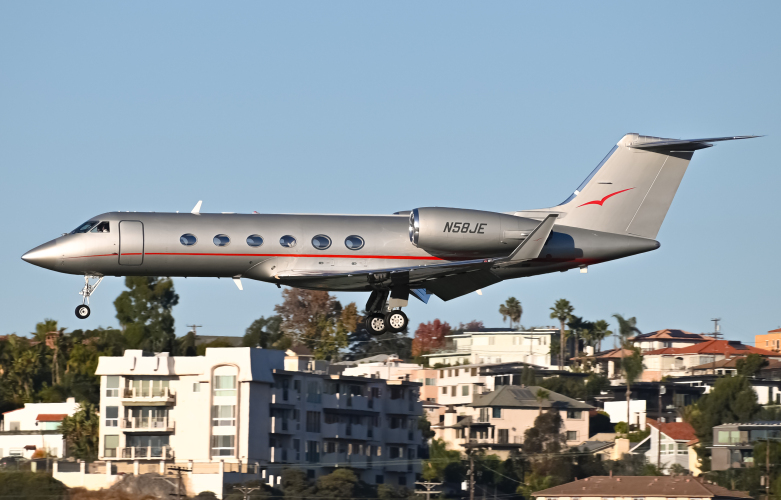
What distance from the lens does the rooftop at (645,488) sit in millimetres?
55062

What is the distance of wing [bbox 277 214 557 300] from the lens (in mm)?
27000

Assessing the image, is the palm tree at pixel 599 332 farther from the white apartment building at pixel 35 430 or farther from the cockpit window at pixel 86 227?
the cockpit window at pixel 86 227

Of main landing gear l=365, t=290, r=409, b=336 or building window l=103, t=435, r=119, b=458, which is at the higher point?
main landing gear l=365, t=290, r=409, b=336

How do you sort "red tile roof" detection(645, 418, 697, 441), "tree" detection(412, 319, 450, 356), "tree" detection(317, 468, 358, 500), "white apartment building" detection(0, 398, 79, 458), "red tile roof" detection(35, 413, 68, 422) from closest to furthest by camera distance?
"tree" detection(317, 468, 358, 500) → "white apartment building" detection(0, 398, 79, 458) → "red tile roof" detection(35, 413, 68, 422) → "red tile roof" detection(645, 418, 697, 441) → "tree" detection(412, 319, 450, 356)

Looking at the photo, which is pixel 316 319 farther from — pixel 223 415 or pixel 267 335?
pixel 223 415

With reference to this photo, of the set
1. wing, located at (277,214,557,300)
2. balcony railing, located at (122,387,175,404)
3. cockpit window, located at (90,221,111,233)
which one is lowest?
balcony railing, located at (122,387,175,404)

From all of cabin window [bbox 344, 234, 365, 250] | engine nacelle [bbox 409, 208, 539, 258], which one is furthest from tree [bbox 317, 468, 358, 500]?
engine nacelle [bbox 409, 208, 539, 258]

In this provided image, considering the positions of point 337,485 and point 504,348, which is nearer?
point 337,485

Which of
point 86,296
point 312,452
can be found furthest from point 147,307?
point 86,296

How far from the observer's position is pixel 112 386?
59.7 meters

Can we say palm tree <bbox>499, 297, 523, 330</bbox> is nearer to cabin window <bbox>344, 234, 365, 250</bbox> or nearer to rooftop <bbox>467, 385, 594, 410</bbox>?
rooftop <bbox>467, 385, 594, 410</bbox>

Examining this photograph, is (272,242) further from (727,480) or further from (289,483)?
(727,480)

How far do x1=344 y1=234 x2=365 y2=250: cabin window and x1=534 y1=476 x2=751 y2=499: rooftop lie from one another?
106 feet

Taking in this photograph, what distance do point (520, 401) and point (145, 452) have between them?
35607 mm
